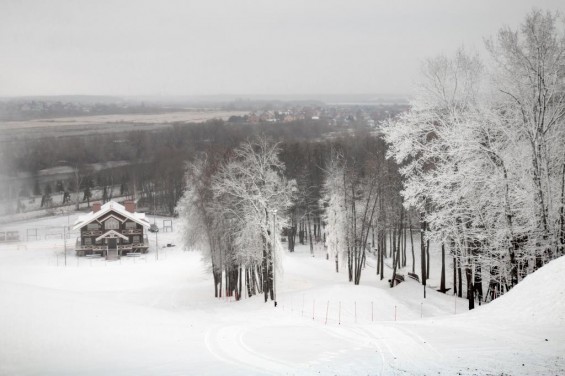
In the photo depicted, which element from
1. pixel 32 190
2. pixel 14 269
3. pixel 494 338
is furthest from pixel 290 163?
pixel 494 338

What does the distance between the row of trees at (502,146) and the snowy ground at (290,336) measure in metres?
2.94

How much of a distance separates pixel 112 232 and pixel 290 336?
47.1 meters

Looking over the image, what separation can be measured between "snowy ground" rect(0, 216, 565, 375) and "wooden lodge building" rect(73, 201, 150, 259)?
114 ft

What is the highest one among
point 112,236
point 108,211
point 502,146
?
point 502,146

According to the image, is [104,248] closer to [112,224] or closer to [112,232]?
[112,232]

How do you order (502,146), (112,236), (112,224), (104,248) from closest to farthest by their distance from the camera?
(502,146) → (104,248) → (112,236) → (112,224)

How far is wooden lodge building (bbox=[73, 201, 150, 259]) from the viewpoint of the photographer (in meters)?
63.8

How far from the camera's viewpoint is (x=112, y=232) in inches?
2534

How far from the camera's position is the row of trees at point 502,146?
22.5 metres

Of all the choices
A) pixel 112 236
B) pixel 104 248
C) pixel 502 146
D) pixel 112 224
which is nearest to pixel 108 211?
pixel 112 224

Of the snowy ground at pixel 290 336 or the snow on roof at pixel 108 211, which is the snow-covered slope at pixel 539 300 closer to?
the snowy ground at pixel 290 336

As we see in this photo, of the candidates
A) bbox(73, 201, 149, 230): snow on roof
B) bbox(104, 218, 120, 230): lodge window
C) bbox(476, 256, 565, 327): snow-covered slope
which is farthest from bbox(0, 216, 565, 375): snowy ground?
bbox(104, 218, 120, 230): lodge window

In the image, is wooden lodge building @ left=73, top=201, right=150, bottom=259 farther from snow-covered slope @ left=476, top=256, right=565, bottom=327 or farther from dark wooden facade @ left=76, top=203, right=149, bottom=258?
snow-covered slope @ left=476, top=256, right=565, bottom=327

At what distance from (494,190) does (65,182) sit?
86805 mm
